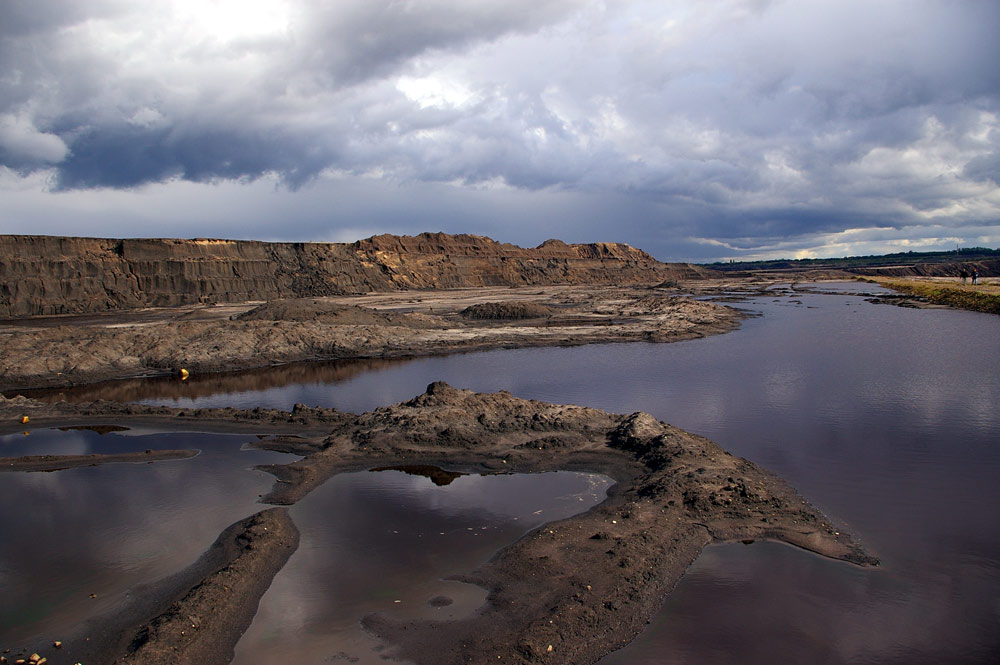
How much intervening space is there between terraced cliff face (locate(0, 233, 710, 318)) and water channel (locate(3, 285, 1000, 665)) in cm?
5053

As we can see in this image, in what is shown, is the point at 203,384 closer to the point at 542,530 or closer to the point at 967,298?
the point at 542,530

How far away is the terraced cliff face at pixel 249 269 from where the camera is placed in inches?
2643

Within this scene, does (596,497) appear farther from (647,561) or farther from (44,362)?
(44,362)

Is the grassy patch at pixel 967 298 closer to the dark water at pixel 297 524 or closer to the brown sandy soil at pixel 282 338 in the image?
the brown sandy soil at pixel 282 338

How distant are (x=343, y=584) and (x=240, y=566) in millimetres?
1718

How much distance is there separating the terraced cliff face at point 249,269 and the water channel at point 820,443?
166 ft

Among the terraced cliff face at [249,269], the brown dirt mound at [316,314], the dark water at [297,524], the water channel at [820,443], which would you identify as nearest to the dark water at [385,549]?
the dark water at [297,524]

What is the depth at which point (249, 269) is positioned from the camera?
84.4 m

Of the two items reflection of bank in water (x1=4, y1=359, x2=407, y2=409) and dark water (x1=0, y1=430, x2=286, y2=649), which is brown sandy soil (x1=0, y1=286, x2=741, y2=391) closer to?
reflection of bank in water (x1=4, y1=359, x2=407, y2=409)

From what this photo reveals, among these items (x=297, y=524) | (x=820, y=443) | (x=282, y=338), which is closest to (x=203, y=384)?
(x=282, y=338)

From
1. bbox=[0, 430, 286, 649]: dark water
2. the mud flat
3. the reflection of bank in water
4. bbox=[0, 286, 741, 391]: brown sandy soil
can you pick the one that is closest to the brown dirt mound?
bbox=[0, 286, 741, 391]: brown sandy soil

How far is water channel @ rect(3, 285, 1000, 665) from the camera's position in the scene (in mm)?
8305

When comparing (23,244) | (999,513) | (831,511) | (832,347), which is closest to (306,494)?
(831,511)

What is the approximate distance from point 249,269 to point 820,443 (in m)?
80.8
